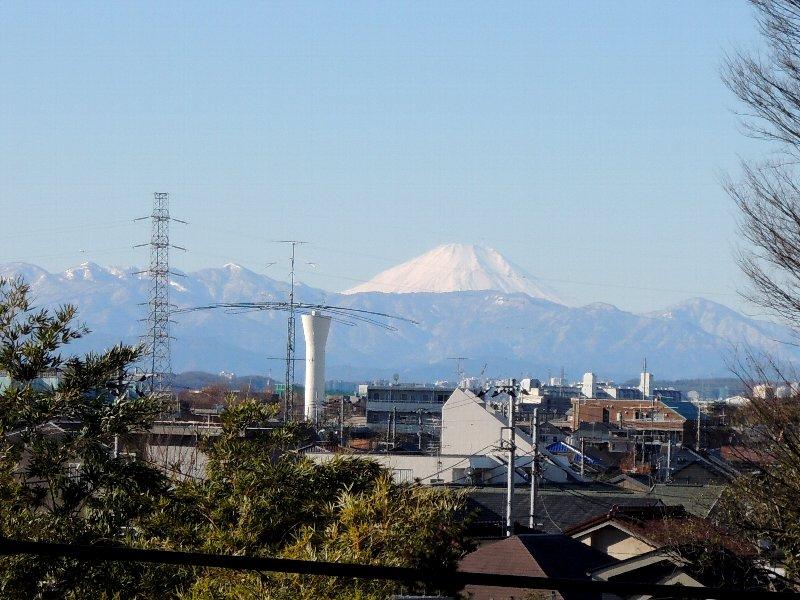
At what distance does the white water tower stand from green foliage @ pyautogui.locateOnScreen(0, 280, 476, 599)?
300 feet

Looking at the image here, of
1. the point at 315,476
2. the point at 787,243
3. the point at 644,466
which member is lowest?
the point at 644,466

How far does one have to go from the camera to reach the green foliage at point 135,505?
38.6ft

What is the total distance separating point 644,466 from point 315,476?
52428 mm

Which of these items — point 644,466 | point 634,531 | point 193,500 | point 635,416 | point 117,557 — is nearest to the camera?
point 117,557

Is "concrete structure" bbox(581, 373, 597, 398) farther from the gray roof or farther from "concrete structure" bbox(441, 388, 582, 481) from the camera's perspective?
the gray roof

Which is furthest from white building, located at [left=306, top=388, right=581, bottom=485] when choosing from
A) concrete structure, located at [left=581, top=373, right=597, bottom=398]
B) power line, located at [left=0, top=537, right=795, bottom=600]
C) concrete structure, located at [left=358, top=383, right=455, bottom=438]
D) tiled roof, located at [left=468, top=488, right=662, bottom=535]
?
concrete structure, located at [left=581, top=373, right=597, bottom=398]

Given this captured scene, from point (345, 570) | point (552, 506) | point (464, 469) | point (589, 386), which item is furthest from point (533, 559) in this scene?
point (589, 386)

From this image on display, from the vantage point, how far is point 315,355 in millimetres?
112812

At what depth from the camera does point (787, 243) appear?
1577 cm

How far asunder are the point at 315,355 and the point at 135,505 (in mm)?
99869

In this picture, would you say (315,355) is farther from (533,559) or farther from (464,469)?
(533,559)

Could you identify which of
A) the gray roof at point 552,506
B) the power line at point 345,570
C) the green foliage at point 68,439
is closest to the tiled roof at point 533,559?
the green foliage at point 68,439

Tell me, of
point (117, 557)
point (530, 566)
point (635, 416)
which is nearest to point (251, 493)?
point (530, 566)

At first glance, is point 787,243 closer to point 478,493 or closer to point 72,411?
point 72,411
